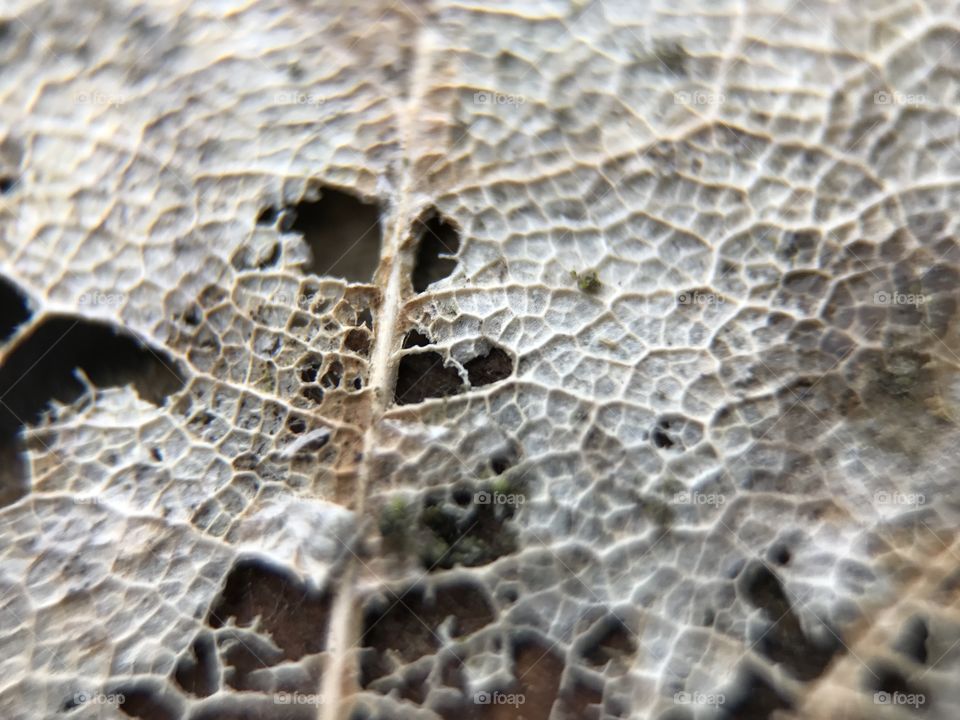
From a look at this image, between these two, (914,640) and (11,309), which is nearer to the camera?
(914,640)

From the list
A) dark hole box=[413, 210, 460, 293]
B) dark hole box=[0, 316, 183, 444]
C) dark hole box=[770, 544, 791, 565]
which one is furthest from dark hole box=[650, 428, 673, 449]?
dark hole box=[0, 316, 183, 444]

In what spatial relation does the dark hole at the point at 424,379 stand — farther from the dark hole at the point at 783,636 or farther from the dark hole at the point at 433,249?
→ the dark hole at the point at 783,636

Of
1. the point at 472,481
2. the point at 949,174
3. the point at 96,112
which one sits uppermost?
the point at 96,112

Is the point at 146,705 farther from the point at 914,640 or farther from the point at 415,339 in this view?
the point at 914,640

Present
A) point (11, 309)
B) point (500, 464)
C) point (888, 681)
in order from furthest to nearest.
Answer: point (11, 309) < point (500, 464) < point (888, 681)

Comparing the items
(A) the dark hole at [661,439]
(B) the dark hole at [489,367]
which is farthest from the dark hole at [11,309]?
(A) the dark hole at [661,439]

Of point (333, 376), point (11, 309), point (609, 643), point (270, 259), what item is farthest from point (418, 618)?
point (11, 309)

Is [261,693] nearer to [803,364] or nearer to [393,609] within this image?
[393,609]

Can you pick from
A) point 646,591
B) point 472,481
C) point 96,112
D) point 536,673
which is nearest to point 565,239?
point 472,481
